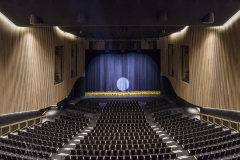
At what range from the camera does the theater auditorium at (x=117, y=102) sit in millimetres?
9141

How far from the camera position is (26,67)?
1234 cm

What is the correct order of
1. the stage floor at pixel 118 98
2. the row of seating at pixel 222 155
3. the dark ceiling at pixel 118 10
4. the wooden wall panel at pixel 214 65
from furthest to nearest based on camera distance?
1. the stage floor at pixel 118 98
2. the wooden wall panel at pixel 214 65
3. the row of seating at pixel 222 155
4. the dark ceiling at pixel 118 10

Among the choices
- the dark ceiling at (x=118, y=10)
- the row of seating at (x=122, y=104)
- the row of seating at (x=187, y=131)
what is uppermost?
the dark ceiling at (x=118, y=10)

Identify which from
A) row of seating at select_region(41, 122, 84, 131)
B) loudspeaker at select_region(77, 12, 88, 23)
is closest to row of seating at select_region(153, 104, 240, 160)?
row of seating at select_region(41, 122, 84, 131)

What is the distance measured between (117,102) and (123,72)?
457 cm

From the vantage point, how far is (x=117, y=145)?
10047mm

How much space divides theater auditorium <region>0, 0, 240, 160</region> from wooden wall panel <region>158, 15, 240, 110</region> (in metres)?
0.05

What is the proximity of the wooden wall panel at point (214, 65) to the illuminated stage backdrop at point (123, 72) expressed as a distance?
8003 millimetres

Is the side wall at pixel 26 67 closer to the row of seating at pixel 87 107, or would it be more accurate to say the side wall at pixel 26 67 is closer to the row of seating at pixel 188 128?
Result: the row of seating at pixel 87 107

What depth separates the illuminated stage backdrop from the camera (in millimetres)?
23891

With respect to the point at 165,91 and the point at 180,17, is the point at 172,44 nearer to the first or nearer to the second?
the point at 165,91

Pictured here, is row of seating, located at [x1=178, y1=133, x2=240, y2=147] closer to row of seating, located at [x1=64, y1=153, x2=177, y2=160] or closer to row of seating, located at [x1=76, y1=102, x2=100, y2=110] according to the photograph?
row of seating, located at [x1=64, y1=153, x2=177, y2=160]

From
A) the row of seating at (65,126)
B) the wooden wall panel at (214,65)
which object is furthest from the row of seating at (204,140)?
the row of seating at (65,126)

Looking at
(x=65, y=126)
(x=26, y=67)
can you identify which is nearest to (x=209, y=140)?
(x=65, y=126)
